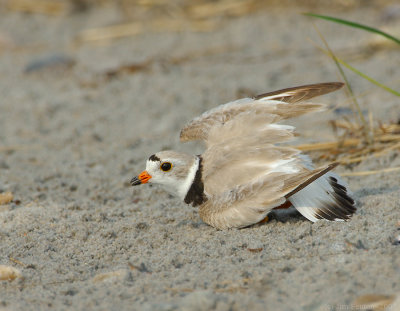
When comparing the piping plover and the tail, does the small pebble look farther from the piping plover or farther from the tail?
the tail

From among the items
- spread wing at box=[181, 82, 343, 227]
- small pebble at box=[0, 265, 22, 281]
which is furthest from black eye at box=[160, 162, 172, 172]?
small pebble at box=[0, 265, 22, 281]

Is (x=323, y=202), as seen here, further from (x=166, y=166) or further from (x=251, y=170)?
(x=166, y=166)

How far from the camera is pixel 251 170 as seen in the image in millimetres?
3084

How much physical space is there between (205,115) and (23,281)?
1.47m

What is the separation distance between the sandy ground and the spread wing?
187 millimetres

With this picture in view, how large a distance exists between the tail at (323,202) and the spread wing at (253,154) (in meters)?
0.14

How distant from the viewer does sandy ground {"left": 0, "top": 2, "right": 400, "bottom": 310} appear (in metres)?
2.38

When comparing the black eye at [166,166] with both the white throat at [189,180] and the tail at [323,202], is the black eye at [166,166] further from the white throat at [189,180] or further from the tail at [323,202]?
the tail at [323,202]

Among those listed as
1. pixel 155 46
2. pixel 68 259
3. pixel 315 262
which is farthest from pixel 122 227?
pixel 155 46

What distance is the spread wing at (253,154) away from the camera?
2975mm

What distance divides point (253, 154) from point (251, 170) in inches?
3.6

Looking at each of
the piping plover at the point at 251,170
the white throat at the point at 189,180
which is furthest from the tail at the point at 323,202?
the white throat at the point at 189,180

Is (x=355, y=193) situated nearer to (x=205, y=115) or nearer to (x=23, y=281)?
(x=205, y=115)

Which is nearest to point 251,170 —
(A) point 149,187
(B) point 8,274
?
(A) point 149,187
